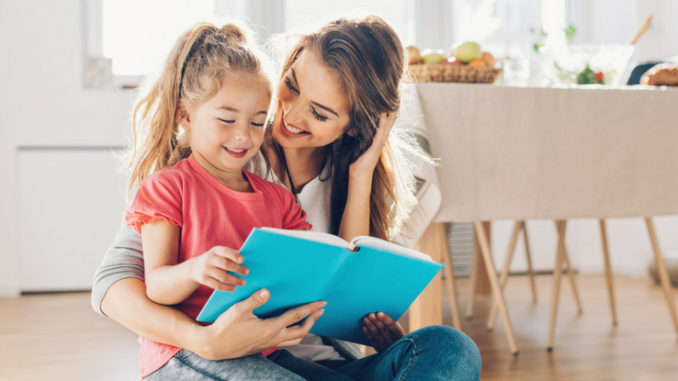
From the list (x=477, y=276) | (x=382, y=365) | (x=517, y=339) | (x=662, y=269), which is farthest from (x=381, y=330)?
(x=477, y=276)

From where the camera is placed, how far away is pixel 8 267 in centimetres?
269

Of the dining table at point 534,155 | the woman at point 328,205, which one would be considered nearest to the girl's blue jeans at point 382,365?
the woman at point 328,205

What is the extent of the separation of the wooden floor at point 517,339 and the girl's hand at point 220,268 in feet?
3.58

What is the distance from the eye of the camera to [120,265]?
2.93 ft

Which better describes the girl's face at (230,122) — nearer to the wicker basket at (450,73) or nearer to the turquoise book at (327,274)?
the turquoise book at (327,274)

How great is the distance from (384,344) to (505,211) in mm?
792

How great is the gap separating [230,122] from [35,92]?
2292 mm

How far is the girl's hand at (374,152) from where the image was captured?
1.11 metres

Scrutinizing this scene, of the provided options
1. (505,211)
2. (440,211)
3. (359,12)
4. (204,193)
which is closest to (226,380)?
(204,193)

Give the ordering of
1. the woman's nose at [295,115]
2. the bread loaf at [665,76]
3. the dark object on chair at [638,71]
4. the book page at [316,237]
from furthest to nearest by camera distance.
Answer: the dark object on chair at [638,71] → the bread loaf at [665,76] → the woman's nose at [295,115] → the book page at [316,237]

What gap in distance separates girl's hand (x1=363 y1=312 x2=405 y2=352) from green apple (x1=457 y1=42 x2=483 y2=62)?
99cm

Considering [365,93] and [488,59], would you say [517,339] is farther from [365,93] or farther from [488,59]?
[365,93]

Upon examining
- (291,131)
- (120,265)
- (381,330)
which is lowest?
(381,330)

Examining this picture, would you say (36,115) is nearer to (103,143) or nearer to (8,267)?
(103,143)
